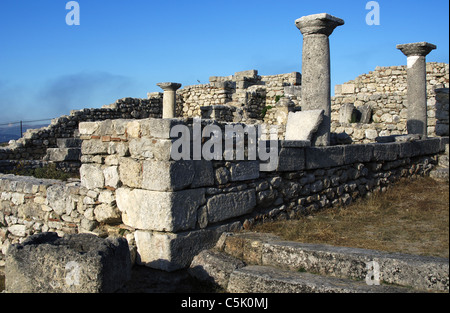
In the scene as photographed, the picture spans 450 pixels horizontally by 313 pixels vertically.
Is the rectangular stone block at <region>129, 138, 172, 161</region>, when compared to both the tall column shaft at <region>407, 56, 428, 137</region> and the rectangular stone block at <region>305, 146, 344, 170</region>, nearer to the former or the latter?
the rectangular stone block at <region>305, 146, 344, 170</region>

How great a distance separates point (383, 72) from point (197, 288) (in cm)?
1758

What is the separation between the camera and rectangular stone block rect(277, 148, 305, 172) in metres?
5.89

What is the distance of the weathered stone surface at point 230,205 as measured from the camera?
197 inches

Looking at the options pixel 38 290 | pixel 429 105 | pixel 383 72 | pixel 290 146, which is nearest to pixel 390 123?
pixel 429 105

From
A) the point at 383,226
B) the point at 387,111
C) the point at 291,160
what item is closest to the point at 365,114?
the point at 387,111

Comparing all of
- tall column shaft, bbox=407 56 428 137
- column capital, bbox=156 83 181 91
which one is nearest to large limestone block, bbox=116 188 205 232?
tall column shaft, bbox=407 56 428 137

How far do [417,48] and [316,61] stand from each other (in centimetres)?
546

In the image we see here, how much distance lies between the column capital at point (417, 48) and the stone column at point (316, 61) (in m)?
4.97

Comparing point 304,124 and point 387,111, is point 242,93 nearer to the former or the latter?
point 387,111

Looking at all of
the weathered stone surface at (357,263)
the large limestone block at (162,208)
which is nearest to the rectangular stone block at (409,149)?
the weathered stone surface at (357,263)

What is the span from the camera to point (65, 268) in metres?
3.72

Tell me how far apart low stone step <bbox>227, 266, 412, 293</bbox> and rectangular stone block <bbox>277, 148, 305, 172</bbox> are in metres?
1.86

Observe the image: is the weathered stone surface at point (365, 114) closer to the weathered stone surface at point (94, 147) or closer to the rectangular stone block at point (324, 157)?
the rectangular stone block at point (324, 157)
